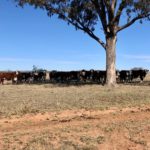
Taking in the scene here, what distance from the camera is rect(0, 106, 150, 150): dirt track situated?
12.8 metres

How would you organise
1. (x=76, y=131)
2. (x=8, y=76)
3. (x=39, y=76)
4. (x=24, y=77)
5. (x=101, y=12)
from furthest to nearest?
(x=39, y=76) < (x=24, y=77) < (x=8, y=76) < (x=101, y=12) < (x=76, y=131)

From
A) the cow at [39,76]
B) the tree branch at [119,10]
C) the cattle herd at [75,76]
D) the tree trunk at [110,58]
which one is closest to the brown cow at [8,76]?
the cattle herd at [75,76]

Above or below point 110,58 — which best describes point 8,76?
below

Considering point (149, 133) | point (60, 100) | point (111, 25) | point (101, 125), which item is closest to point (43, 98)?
point (60, 100)

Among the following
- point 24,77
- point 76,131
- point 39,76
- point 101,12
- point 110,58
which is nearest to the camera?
point 76,131

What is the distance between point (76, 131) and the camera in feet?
46.6

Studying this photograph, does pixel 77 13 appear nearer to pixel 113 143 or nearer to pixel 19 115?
pixel 19 115

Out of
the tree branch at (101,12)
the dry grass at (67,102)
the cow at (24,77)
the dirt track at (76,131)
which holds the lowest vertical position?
the dirt track at (76,131)

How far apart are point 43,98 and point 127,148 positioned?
1142cm

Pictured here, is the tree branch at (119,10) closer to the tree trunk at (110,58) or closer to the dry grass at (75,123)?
the tree trunk at (110,58)

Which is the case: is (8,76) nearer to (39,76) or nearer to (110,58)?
(39,76)

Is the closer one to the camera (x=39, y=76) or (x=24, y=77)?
Result: (x=24, y=77)

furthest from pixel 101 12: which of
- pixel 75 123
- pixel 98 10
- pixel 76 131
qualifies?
pixel 76 131

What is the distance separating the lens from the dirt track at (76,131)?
1279 centimetres
